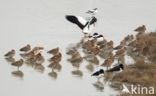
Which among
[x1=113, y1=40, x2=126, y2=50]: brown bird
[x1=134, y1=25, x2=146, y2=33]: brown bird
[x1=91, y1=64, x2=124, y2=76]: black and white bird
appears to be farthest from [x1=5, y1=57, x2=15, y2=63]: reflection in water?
[x1=134, y1=25, x2=146, y2=33]: brown bird

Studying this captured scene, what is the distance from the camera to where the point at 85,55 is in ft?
22.0

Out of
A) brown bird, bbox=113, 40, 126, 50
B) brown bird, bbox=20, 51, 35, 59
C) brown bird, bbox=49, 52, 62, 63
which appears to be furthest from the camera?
brown bird, bbox=113, 40, 126, 50

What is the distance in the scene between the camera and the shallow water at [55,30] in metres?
5.76

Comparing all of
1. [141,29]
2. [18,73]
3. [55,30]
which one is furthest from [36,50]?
[141,29]

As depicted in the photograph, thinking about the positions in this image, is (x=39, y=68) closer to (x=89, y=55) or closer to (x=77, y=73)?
(x=77, y=73)

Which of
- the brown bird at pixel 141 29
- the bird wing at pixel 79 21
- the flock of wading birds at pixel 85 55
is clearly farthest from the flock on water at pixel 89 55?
the brown bird at pixel 141 29

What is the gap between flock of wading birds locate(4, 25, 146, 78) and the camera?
6242 mm

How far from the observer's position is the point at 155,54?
266 inches

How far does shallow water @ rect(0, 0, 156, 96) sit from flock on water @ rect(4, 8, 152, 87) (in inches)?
2.6

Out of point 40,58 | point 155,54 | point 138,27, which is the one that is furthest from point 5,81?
point 138,27

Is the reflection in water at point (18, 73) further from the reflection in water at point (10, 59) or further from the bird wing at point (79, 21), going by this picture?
the bird wing at point (79, 21)

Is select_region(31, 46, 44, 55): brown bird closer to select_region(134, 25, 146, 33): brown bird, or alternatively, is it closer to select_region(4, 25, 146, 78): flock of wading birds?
select_region(4, 25, 146, 78): flock of wading birds

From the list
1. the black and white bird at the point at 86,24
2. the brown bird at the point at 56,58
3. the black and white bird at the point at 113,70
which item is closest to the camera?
the black and white bird at the point at 113,70

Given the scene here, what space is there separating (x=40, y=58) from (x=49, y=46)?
2.17 feet
